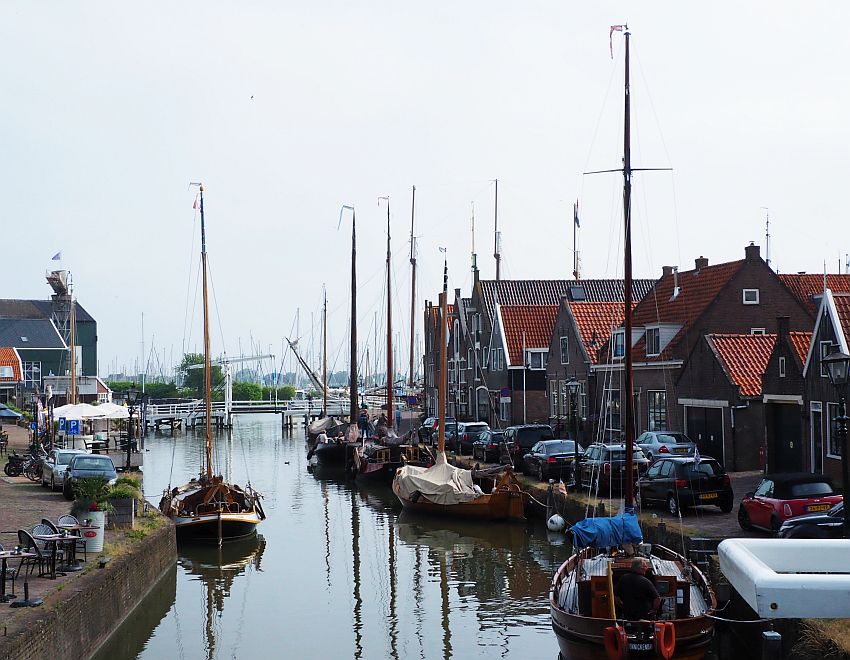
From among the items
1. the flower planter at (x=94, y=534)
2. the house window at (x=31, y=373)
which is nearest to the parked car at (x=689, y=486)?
the flower planter at (x=94, y=534)

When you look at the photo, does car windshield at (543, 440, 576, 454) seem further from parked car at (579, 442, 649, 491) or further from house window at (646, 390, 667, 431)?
house window at (646, 390, 667, 431)

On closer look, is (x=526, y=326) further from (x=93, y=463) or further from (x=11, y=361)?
(x=11, y=361)

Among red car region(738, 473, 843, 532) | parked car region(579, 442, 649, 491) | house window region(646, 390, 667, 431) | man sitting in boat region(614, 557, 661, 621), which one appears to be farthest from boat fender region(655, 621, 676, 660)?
house window region(646, 390, 667, 431)

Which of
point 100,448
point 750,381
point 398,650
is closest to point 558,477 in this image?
point 750,381

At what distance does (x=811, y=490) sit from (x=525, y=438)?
20.6 meters

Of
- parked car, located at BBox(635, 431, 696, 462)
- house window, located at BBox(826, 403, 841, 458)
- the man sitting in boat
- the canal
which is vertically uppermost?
house window, located at BBox(826, 403, 841, 458)

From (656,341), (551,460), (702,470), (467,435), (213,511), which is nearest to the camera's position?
(702,470)

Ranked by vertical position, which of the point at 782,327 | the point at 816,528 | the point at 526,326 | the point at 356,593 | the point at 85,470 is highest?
the point at 526,326

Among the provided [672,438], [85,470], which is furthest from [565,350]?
[85,470]

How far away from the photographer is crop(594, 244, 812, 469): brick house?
42.4 m

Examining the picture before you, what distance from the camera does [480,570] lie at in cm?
2772

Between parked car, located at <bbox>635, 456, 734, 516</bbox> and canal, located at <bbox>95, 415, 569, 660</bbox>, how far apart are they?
3199mm

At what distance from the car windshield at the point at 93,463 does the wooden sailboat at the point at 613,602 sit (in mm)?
18347

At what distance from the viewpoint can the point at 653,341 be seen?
47.1 m
